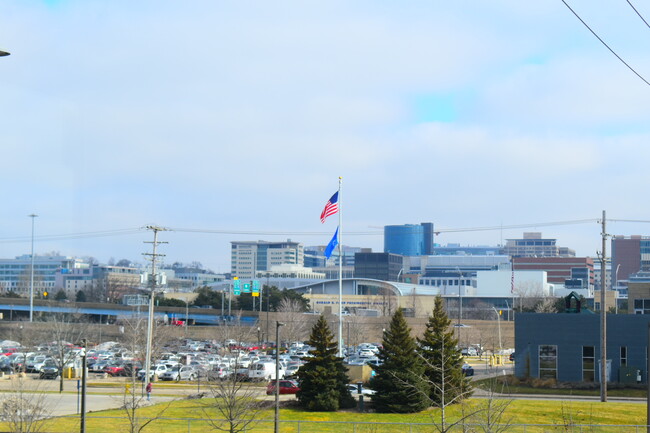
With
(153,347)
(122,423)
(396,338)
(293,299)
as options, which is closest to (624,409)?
(396,338)

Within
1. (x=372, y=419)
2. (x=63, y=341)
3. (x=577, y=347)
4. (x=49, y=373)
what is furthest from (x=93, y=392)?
(x=577, y=347)

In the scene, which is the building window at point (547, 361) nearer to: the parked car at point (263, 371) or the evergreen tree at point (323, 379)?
the parked car at point (263, 371)

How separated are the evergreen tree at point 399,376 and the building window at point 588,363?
746 inches

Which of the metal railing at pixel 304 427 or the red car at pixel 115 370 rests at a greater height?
the metal railing at pixel 304 427

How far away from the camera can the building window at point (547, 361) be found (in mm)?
59000

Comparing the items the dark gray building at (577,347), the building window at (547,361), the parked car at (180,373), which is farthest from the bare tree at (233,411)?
the building window at (547,361)

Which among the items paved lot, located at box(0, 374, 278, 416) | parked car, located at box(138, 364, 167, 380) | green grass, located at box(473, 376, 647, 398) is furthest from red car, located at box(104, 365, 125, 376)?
green grass, located at box(473, 376, 647, 398)

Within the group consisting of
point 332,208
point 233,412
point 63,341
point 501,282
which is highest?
point 332,208

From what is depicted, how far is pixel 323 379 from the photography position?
144 feet

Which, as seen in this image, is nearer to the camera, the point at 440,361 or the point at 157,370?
the point at 440,361

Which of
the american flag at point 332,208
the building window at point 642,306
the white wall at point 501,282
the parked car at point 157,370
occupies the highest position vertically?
the american flag at point 332,208

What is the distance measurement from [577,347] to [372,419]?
2284 centimetres

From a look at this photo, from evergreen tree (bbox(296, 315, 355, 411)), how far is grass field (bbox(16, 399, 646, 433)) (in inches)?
29.3

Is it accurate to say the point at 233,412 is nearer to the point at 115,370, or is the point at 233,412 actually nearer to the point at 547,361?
the point at 547,361
